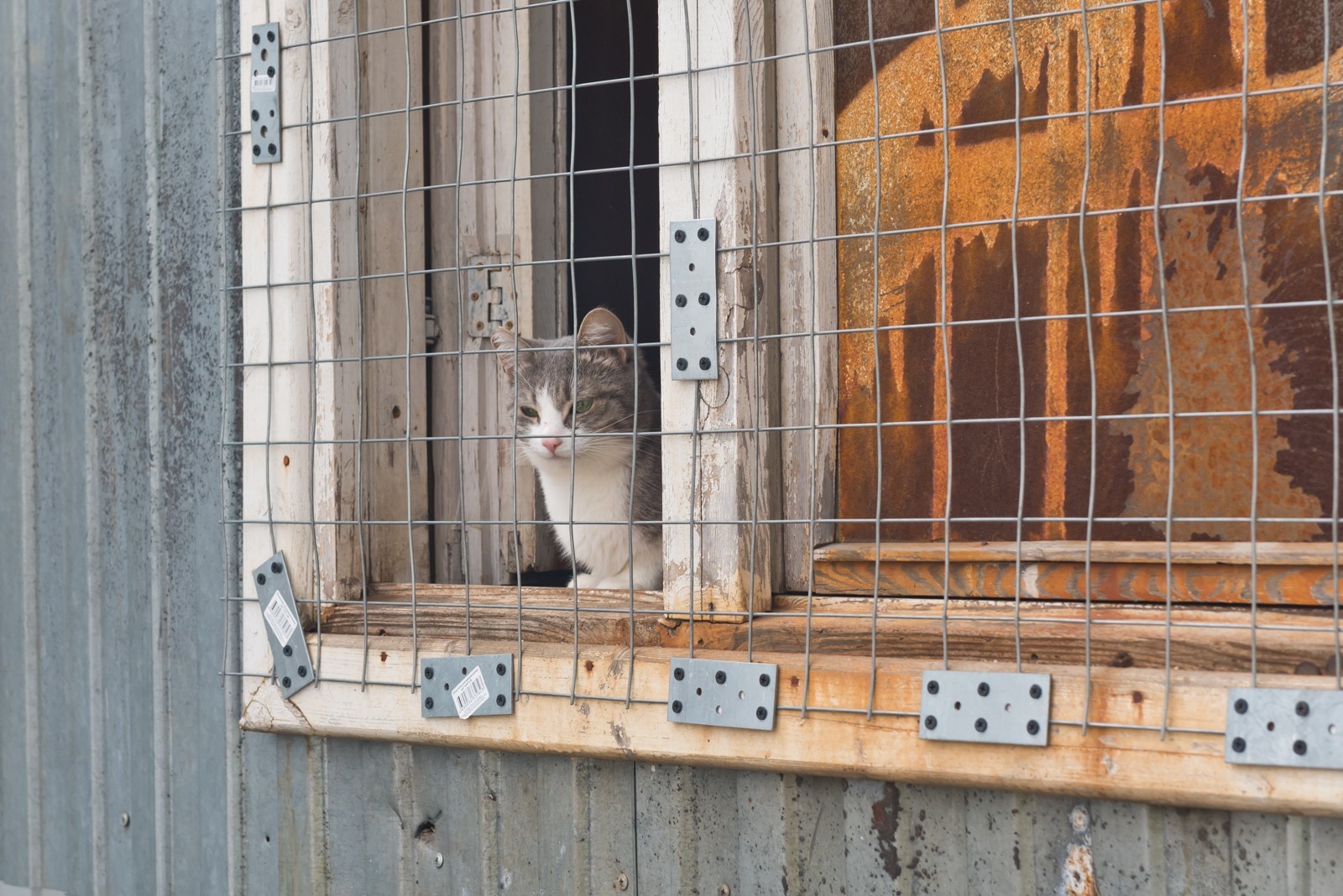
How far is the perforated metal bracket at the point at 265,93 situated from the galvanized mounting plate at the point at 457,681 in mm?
1114

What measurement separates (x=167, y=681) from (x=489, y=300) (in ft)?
3.82

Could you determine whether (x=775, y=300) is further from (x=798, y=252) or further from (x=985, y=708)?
(x=985, y=708)

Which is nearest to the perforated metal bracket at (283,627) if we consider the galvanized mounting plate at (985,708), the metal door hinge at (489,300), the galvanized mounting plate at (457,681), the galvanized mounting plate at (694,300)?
the galvanized mounting plate at (457,681)

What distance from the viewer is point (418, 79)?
262 centimetres

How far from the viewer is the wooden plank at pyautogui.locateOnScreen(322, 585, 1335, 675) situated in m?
1.55

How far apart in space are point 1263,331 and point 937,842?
0.98m

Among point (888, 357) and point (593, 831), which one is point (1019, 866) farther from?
point (888, 357)

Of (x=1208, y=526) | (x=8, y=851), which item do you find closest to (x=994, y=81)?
(x=1208, y=526)

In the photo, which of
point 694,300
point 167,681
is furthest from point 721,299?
point 167,681

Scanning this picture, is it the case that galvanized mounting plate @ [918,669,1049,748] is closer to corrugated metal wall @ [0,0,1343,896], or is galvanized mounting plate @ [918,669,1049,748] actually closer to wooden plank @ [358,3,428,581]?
corrugated metal wall @ [0,0,1343,896]

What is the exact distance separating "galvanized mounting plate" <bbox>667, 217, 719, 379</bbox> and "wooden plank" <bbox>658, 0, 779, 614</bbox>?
0.05ft

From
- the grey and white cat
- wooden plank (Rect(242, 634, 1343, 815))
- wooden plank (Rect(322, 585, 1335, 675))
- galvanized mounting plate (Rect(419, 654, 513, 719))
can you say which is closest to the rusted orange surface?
wooden plank (Rect(322, 585, 1335, 675))

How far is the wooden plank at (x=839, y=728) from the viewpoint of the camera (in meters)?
1.49

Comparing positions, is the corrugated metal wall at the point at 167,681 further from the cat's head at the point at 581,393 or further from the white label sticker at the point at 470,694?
the cat's head at the point at 581,393
